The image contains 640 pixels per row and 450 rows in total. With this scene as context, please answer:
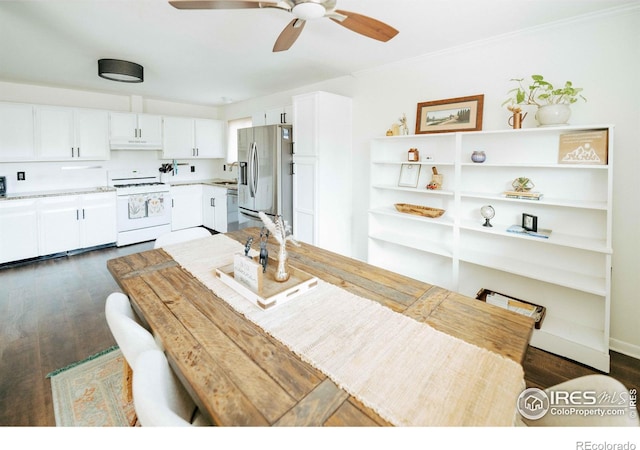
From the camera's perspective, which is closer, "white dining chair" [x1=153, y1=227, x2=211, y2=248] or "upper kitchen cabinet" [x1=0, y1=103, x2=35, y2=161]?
"white dining chair" [x1=153, y1=227, x2=211, y2=248]

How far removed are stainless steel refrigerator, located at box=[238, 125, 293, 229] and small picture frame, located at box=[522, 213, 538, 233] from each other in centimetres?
261

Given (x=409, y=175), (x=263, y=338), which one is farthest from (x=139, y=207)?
(x=263, y=338)

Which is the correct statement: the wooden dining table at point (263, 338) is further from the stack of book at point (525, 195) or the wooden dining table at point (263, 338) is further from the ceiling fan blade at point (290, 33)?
the stack of book at point (525, 195)

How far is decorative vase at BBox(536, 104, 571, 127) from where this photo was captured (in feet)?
7.30

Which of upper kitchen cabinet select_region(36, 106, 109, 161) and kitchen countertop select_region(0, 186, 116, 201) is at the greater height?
upper kitchen cabinet select_region(36, 106, 109, 161)

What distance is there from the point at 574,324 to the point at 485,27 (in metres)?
2.41

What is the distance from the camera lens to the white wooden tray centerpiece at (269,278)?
1406 millimetres

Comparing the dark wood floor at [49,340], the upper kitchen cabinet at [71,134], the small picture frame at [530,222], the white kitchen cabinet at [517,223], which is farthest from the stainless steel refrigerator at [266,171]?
the small picture frame at [530,222]

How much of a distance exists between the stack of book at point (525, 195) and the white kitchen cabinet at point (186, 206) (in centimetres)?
505

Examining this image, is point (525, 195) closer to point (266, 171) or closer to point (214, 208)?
point (266, 171)

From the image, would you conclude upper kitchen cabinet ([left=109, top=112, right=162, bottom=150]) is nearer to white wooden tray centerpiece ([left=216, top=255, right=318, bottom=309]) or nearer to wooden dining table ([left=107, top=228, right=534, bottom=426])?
wooden dining table ([left=107, top=228, right=534, bottom=426])

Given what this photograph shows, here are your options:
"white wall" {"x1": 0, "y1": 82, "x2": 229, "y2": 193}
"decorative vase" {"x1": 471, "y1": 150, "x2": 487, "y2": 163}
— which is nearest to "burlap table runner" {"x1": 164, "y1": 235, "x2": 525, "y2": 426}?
"decorative vase" {"x1": 471, "y1": 150, "x2": 487, "y2": 163}

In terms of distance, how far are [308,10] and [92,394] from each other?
2479 mm

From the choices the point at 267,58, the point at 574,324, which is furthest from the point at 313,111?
the point at 574,324
